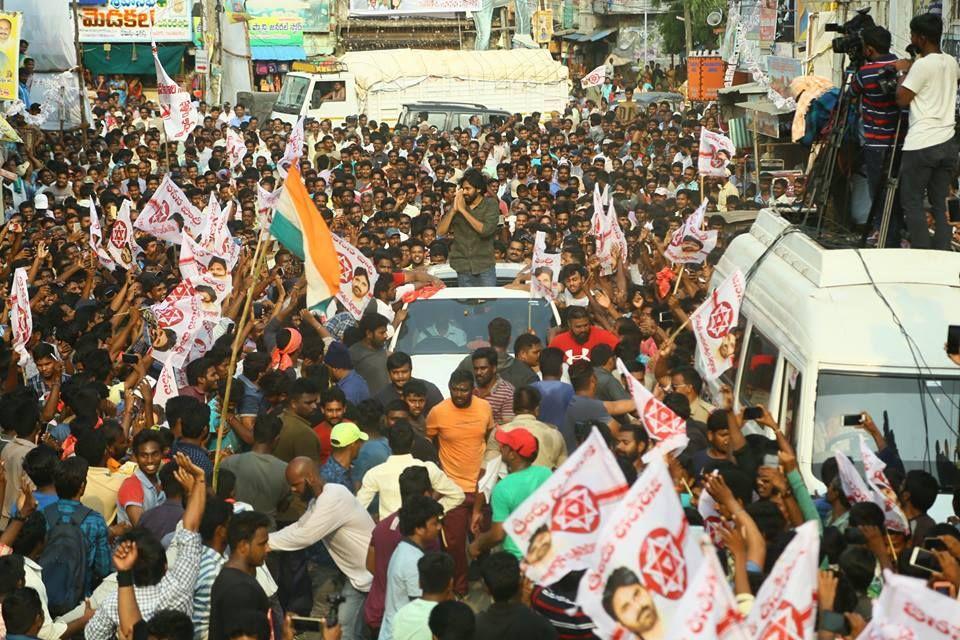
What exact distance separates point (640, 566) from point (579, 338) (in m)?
5.93

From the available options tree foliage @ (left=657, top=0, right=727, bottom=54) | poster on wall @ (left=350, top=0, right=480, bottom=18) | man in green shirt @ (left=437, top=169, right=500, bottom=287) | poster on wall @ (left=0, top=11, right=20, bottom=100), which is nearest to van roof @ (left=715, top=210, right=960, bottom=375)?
man in green shirt @ (left=437, top=169, right=500, bottom=287)

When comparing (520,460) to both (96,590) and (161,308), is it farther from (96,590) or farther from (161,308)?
(161,308)

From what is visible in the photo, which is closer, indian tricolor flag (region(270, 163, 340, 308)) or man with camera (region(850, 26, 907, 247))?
man with camera (region(850, 26, 907, 247))

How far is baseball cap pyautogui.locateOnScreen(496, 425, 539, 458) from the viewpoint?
7.61m

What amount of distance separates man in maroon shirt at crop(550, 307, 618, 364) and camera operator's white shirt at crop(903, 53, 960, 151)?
243cm

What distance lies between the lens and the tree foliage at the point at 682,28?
63281 millimetres

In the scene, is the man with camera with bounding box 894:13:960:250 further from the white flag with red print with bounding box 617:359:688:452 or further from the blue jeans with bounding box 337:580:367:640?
the blue jeans with bounding box 337:580:367:640

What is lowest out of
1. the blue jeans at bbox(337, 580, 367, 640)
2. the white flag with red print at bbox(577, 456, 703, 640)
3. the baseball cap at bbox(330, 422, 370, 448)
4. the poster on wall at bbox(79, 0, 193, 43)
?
the blue jeans at bbox(337, 580, 367, 640)

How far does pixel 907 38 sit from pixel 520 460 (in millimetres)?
15490

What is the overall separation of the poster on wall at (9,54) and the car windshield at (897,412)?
15503 mm

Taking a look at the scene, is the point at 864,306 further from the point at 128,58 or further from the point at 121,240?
the point at 128,58

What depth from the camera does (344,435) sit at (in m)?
8.50

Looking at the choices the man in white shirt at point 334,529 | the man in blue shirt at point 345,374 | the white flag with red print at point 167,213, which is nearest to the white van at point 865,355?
the man in white shirt at point 334,529

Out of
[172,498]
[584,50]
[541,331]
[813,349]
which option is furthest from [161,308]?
[584,50]
